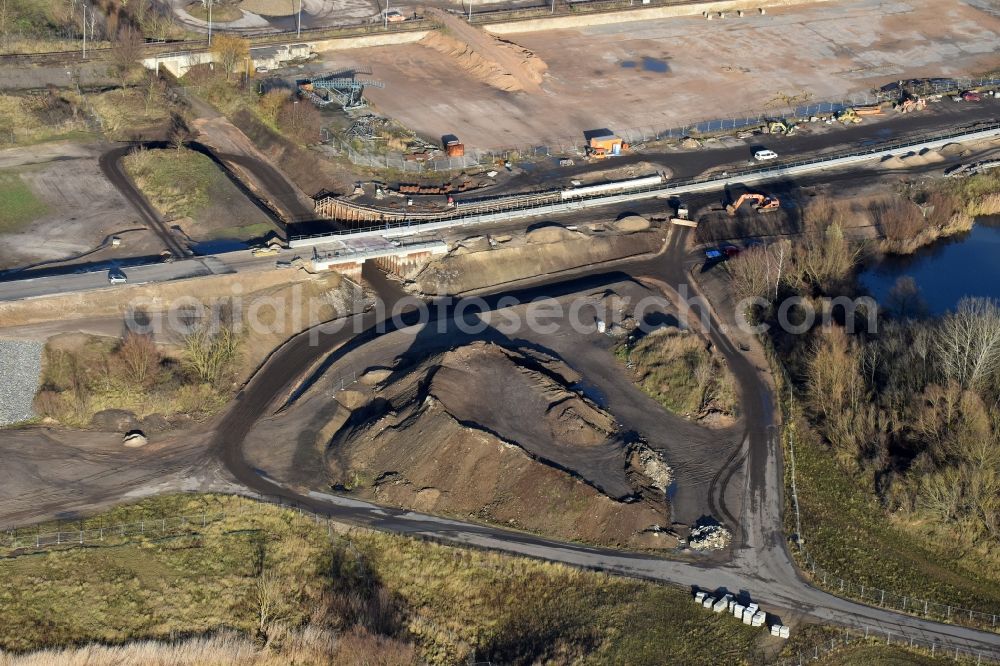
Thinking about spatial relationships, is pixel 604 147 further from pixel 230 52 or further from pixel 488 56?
pixel 230 52

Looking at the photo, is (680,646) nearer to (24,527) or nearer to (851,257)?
(24,527)

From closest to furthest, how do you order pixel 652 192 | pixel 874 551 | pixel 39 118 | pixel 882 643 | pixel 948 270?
pixel 882 643, pixel 874 551, pixel 948 270, pixel 652 192, pixel 39 118

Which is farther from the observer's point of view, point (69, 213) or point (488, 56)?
point (488, 56)

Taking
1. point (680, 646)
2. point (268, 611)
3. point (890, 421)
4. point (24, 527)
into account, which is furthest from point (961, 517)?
point (24, 527)

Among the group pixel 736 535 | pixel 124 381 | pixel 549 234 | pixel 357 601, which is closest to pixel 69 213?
pixel 124 381

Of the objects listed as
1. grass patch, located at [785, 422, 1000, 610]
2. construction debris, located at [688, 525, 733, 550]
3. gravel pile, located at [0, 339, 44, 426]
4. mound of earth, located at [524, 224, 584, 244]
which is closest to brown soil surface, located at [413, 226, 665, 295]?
mound of earth, located at [524, 224, 584, 244]

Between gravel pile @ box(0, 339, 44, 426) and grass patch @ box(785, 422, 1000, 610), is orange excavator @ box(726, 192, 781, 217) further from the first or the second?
gravel pile @ box(0, 339, 44, 426)

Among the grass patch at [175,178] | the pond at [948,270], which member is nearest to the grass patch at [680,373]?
the pond at [948,270]

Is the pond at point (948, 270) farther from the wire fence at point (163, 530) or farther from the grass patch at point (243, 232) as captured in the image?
the grass patch at point (243, 232)
